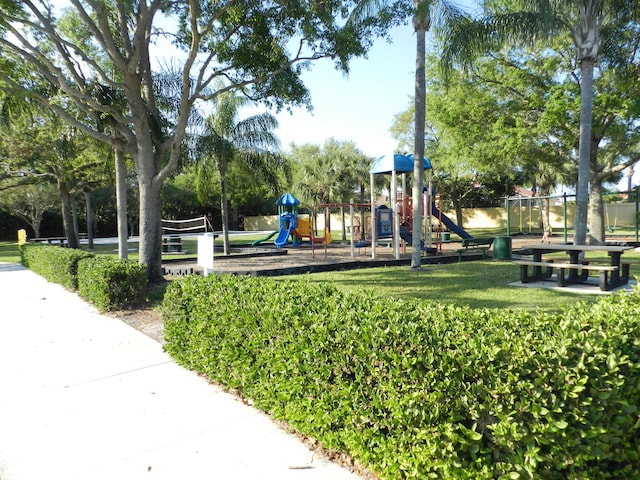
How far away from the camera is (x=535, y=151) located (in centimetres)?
1950

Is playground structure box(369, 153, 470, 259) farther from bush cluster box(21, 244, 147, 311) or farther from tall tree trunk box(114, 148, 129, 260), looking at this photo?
bush cluster box(21, 244, 147, 311)

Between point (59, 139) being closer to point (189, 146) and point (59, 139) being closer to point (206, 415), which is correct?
point (189, 146)

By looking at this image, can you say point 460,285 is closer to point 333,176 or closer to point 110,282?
point 110,282

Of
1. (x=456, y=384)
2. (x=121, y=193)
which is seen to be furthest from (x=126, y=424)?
(x=121, y=193)

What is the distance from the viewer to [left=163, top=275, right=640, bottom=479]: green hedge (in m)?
2.04

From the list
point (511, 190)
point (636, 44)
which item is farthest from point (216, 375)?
point (511, 190)

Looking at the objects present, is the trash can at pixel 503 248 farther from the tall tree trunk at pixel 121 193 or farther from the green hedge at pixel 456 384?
the tall tree trunk at pixel 121 193

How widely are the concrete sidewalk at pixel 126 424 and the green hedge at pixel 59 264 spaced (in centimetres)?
509

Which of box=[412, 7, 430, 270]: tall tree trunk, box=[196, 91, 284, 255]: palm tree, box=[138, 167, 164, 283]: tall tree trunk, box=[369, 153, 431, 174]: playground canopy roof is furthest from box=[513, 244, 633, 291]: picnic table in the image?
box=[196, 91, 284, 255]: palm tree

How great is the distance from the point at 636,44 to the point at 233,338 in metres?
19.0

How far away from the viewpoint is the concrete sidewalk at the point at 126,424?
288 centimetres

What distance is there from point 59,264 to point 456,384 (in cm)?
1209

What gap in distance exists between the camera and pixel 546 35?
38.7 ft

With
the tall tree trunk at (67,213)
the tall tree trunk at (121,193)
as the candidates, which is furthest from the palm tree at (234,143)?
the tall tree trunk at (67,213)
